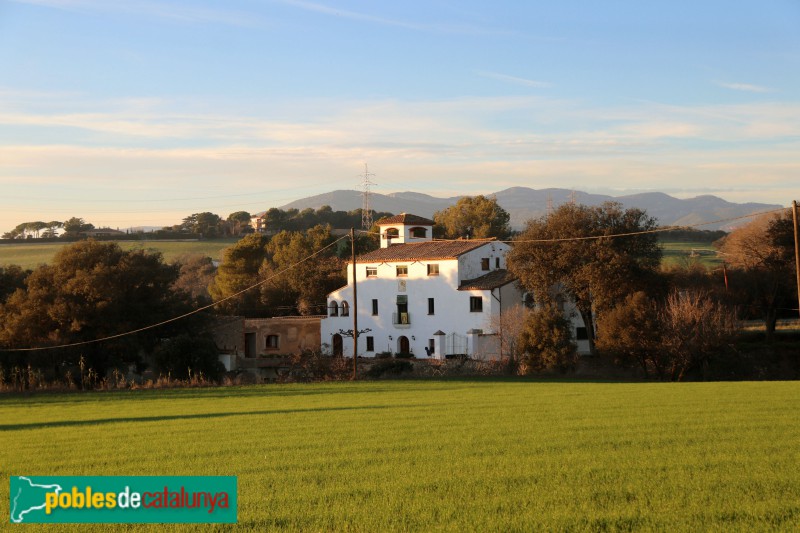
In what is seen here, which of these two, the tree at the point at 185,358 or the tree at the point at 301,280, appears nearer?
the tree at the point at 185,358

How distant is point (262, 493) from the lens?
14.2 metres

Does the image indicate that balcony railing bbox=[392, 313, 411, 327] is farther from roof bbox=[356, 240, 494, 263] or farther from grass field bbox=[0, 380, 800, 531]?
grass field bbox=[0, 380, 800, 531]

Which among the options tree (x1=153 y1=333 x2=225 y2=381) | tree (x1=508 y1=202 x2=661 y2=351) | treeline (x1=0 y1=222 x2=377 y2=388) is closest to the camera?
treeline (x1=0 y1=222 x2=377 y2=388)

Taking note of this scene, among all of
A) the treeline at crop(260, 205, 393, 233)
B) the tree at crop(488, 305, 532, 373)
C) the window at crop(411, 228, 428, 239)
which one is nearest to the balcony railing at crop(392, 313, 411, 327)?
the tree at crop(488, 305, 532, 373)

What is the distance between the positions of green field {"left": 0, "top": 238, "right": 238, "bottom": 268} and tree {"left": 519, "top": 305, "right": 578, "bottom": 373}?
65.9 m

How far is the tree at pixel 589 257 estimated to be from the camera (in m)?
59.6

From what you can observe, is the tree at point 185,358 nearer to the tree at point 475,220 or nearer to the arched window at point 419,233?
the arched window at point 419,233

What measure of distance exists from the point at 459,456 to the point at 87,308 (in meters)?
39.3

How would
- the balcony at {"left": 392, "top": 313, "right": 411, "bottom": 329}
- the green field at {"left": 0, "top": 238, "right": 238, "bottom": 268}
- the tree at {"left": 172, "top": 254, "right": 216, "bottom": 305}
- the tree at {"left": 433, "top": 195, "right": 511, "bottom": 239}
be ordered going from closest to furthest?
the balcony at {"left": 392, "top": 313, "right": 411, "bottom": 329}
the tree at {"left": 172, "top": 254, "right": 216, "bottom": 305}
the tree at {"left": 433, "top": 195, "right": 511, "bottom": 239}
the green field at {"left": 0, "top": 238, "right": 238, "bottom": 268}

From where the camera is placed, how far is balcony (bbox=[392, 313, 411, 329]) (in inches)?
2756

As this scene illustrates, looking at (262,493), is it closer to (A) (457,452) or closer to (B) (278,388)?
(A) (457,452)

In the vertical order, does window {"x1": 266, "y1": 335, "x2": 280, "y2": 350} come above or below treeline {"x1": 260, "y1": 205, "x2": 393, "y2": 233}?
below

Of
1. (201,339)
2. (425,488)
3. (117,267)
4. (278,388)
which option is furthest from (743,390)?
(117,267)

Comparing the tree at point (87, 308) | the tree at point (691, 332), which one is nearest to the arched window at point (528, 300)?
the tree at point (691, 332)
